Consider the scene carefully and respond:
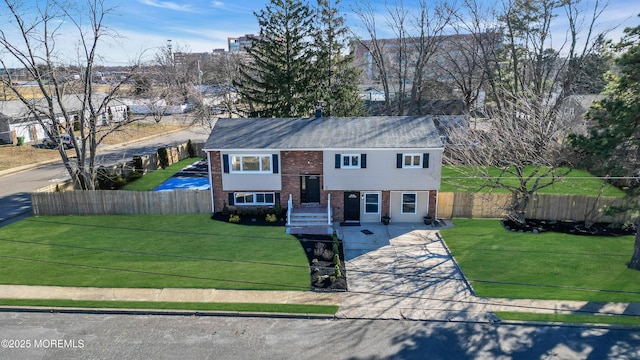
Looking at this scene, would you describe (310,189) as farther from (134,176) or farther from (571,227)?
(134,176)

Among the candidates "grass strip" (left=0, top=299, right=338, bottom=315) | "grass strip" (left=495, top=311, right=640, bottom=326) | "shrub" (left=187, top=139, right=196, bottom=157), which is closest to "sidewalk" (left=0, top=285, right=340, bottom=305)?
"grass strip" (left=0, top=299, right=338, bottom=315)

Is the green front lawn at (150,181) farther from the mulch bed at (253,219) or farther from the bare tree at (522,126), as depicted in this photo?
the bare tree at (522,126)

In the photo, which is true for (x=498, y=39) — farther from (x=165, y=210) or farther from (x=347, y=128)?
(x=165, y=210)

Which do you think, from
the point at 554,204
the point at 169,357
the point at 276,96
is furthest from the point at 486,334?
the point at 276,96

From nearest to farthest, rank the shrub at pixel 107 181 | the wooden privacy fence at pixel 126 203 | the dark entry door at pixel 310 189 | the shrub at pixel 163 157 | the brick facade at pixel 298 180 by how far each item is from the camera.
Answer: the brick facade at pixel 298 180 < the wooden privacy fence at pixel 126 203 < the dark entry door at pixel 310 189 < the shrub at pixel 107 181 < the shrub at pixel 163 157

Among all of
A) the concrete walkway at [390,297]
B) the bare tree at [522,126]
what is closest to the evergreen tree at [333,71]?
the bare tree at [522,126]

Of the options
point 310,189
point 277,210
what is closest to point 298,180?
point 310,189
